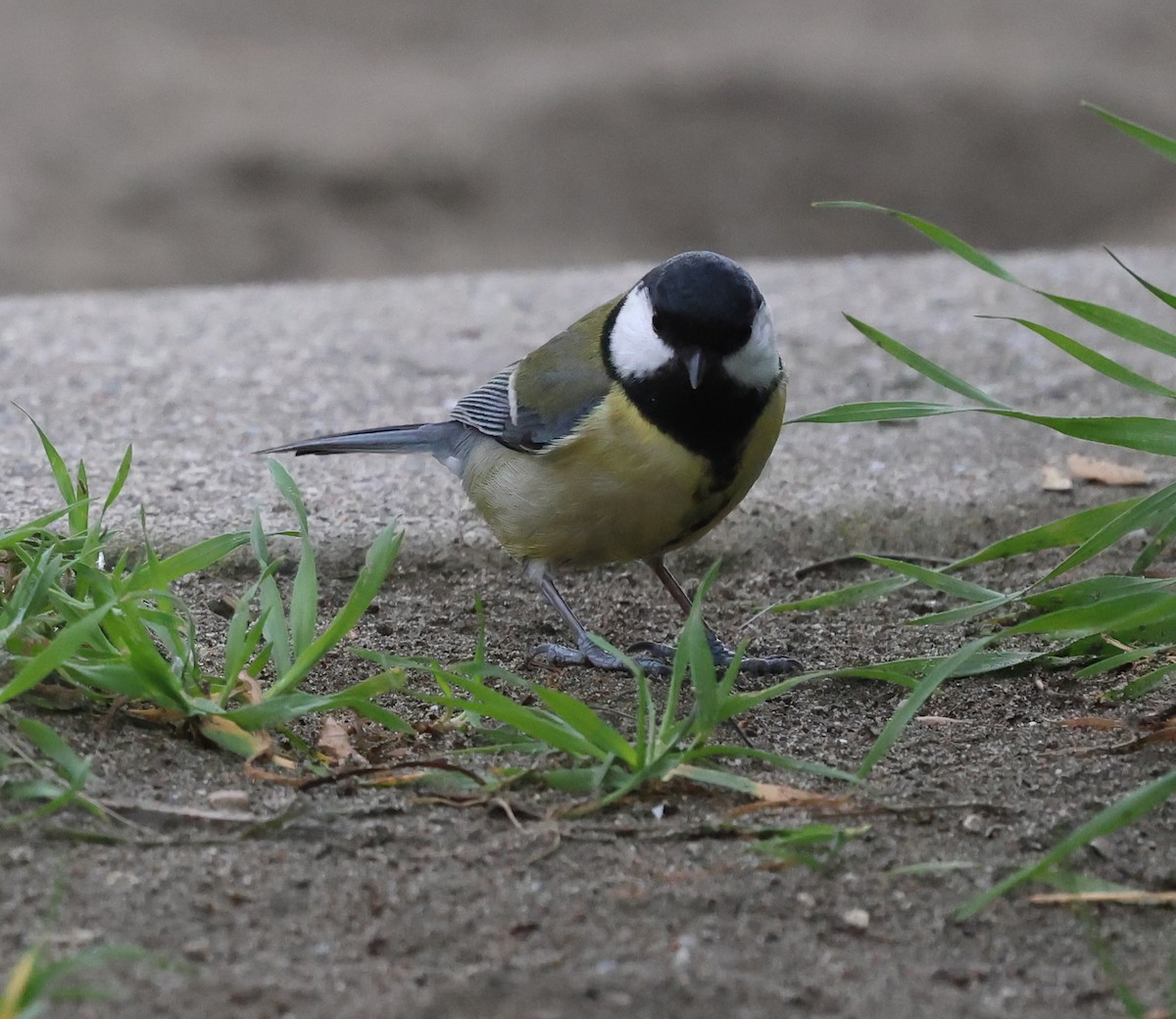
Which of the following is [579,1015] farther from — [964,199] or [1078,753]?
[964,199]

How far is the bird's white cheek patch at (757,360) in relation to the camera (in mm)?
3273

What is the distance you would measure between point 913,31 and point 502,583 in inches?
448

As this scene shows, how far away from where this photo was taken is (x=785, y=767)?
252 centimetres

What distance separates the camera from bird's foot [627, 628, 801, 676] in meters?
3.36

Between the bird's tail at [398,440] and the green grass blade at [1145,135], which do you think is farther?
the bird's tail at [398,440]

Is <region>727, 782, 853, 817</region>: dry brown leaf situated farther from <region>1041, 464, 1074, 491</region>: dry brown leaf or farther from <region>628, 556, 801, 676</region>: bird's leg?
<region>1041, 464, 1074, 491</region>: dry brown leaf

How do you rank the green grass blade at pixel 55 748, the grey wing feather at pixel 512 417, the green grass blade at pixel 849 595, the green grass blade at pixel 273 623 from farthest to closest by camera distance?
1. the grey wing feather at pixel 512 417
2. the green grass blade at pixel 849 595
3. the green grass blade at pixel 273 623
4. the green grass blade at pixel 55 748

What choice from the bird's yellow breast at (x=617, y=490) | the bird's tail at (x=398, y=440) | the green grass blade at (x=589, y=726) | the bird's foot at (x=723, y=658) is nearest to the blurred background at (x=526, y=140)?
the bird's tail at (x=398, y=440)

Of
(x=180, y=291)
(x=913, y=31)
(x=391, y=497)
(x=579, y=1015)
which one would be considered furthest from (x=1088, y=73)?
(x=579, y=1015)

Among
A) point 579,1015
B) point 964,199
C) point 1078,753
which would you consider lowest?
point 964,199

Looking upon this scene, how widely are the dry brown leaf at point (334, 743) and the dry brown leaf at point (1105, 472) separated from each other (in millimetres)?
2572

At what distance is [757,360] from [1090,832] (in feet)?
4.94

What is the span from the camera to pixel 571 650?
138 inches

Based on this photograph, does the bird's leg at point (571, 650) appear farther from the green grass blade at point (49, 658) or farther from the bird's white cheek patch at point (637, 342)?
the green grass blade at point (49, 658)
